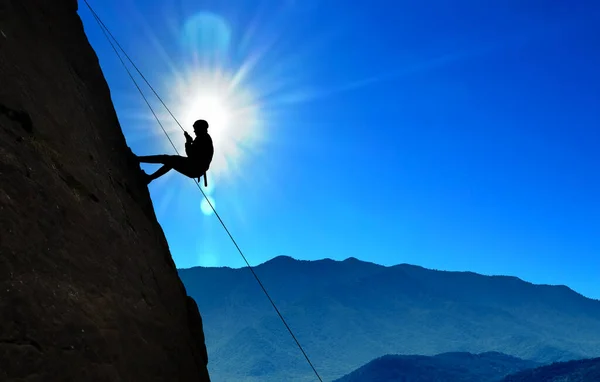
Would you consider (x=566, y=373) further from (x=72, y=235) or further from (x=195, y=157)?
(x=72, y=235)

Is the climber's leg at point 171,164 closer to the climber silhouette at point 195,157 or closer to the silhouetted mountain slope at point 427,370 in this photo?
the climber silhouette at point 195,157

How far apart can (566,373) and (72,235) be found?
431 feet

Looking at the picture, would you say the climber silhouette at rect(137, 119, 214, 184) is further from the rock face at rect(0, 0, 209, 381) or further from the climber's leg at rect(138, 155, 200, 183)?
the rock face at rect(0, 0, 209, 381)

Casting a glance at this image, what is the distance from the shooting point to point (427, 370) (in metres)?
159

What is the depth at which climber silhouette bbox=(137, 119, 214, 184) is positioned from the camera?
10.6 meters

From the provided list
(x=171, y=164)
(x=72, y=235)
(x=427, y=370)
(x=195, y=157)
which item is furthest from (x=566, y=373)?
(x=72, y=235)

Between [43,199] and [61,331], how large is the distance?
63.5 inches

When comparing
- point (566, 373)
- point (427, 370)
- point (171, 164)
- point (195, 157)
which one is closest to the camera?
point (171, 164)

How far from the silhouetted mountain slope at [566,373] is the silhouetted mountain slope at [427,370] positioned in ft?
133

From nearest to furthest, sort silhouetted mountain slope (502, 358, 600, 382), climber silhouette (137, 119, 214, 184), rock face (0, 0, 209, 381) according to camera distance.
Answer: rock face (0, 0, 209, 381) < climber silhouette (137, 119, 214, 184) < silhouetted mountain slope (502, 358, 600, 382)

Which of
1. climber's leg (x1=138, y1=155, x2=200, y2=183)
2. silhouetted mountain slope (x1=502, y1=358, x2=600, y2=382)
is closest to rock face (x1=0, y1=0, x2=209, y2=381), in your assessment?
climber's leg (x1=138, y1=155, x2=200, y2=183)

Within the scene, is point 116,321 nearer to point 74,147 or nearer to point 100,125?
point 74,147

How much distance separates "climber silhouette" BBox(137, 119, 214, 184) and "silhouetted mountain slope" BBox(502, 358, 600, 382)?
→ 117728mm

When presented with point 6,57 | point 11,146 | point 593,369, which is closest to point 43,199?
point 11,146
